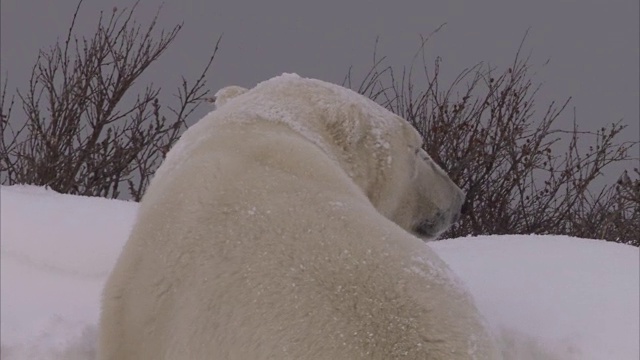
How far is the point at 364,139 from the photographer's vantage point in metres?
2.43

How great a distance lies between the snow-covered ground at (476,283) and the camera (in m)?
2.62

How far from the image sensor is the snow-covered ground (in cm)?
262

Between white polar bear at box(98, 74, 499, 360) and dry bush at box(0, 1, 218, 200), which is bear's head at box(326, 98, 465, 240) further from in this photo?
dry bush at box(0, 1, 218, 200)

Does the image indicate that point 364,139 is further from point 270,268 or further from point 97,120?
point 97,120

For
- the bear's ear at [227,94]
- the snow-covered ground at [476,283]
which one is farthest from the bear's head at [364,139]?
the snow-covered ground at [476,283]

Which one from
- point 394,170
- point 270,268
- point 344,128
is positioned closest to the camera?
point 270,268

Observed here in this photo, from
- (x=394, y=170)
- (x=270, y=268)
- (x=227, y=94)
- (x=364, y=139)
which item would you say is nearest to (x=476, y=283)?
(x=394, y=170)

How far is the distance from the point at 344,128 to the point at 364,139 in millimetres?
109

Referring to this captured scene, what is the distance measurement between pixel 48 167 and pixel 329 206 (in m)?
4.13

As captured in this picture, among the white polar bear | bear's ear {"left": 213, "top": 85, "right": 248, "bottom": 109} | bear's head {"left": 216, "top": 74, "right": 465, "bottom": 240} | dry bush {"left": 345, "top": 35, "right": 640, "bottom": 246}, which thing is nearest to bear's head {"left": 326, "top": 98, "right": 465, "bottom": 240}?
bear's head {"left": 216, "top": 74, "right": 465, "bottom": 240}

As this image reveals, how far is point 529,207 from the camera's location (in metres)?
5.89

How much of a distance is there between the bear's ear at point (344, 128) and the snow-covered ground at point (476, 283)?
0.69 m

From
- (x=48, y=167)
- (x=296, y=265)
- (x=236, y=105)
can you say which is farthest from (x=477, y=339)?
(x=48, y=167)

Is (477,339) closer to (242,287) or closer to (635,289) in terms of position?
(242,287)
